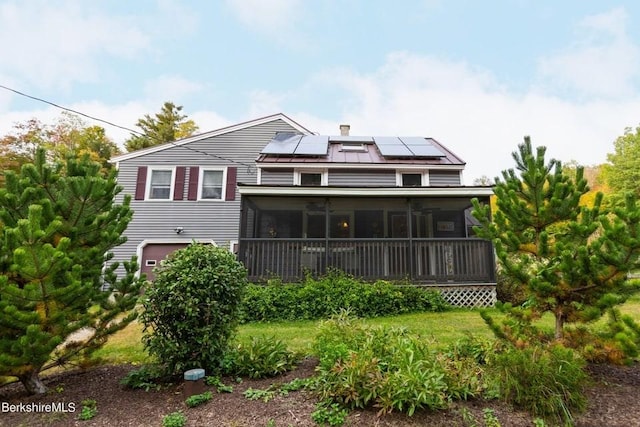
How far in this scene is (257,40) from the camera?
11828 mm

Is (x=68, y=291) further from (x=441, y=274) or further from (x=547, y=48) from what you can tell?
(x=547, y=48)

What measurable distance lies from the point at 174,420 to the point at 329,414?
1.32m

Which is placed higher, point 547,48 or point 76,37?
point 547,48

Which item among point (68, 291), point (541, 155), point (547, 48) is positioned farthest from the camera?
point (547, 48)

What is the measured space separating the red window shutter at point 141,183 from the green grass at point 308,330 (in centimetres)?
685

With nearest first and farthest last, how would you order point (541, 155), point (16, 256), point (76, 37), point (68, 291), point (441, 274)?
1. point (16, 256)
2. point (68, 291)
3. point (541, 155)
4. point (441, 274)
5. point (76, 37)

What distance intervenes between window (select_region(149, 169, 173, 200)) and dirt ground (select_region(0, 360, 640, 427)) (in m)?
9.81

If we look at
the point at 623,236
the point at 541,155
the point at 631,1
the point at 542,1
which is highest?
the point at 542,1

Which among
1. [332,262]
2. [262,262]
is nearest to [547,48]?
[332,262]

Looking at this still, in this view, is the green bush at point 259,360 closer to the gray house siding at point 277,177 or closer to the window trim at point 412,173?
the gray house siding at point 277,177

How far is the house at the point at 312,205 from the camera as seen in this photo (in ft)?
28.3

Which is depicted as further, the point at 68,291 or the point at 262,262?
the point at 262,262

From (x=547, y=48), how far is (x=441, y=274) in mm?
9450

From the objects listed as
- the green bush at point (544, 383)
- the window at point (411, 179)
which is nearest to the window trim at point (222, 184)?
the window at point (411, 179)
